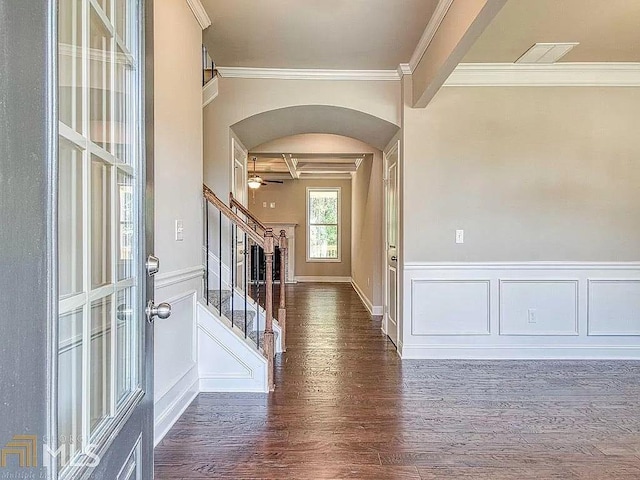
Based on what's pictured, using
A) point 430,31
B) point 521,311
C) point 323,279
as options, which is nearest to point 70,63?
point 430,31

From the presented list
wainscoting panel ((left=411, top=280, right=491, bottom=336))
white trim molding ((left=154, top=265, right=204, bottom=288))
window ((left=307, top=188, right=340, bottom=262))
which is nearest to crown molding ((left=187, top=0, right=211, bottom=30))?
white trim molding ((left=154, top=265, right=204, bottom=288))

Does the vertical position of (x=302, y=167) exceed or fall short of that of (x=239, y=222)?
it exceeds it

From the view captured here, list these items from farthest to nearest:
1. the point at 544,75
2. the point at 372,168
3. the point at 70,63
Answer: the point at 372,168
the point at 544,75
the point at 70,63

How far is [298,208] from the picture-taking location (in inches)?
410

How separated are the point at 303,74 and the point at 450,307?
263 centimetres

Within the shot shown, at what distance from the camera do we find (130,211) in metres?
1.12

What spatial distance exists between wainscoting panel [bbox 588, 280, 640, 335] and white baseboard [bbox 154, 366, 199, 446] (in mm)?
3599

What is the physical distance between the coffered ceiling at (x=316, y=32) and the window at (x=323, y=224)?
255 inches

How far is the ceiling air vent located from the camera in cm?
344

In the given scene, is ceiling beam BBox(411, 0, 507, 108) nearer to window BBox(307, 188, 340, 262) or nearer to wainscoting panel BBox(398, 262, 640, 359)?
wainscoting panel BBox(398, 262, 640, 359)

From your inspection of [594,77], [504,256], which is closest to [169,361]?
[504,256]

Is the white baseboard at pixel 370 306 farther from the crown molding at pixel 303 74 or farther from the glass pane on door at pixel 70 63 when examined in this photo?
the glass pane on door at pixel 70 63

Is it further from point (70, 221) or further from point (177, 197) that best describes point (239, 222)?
point (70, 221)

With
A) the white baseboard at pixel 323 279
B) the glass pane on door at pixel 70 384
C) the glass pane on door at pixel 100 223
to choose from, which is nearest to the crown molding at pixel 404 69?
the glass pane on door at pixel 100 223
